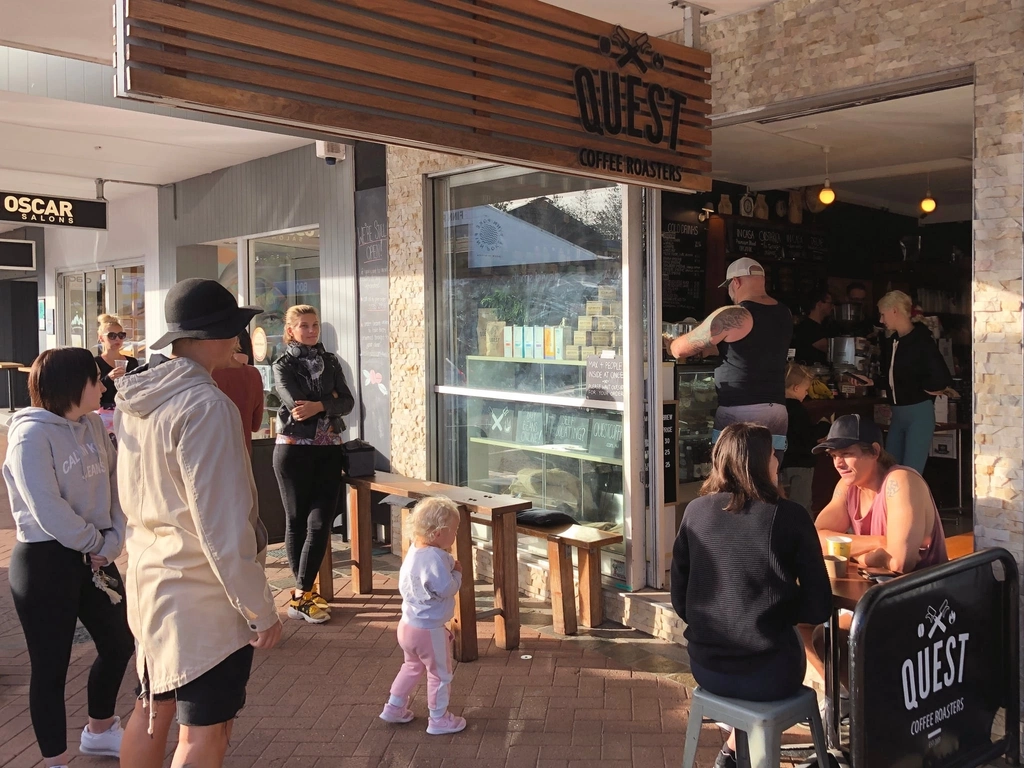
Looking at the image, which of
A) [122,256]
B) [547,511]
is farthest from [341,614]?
[122,256]

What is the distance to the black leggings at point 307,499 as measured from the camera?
548 centimetres

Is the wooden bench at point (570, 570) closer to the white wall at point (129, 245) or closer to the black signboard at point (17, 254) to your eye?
the white wall at point (129, 245)

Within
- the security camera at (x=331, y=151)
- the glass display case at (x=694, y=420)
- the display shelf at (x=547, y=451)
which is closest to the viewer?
the display shelf at (x=547, y=451)

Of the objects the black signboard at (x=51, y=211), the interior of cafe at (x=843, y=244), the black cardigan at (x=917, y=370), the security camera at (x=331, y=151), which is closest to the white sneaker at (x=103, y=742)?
the interior of cafe at (x=843, y=244)

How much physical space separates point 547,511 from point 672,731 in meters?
1.80

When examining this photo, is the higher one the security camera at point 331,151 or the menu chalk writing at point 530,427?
the security camera at point 331,151

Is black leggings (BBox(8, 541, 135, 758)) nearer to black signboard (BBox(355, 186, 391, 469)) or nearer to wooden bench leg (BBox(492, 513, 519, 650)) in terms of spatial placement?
wooden bench leg (BBox(492, 513, 519, 650))

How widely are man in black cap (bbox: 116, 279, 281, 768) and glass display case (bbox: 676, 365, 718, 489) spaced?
406cm

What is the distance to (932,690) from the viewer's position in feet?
10.4

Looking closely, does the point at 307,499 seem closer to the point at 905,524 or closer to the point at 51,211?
the point at 905,524

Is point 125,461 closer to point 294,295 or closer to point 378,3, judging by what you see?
point 378,3

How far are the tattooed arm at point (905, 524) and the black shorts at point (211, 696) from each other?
2.29m

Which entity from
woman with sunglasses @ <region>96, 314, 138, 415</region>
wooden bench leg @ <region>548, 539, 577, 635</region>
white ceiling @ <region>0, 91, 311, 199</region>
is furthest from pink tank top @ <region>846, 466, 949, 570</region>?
white ceiling @ <region>0, 91, 311, 199</region>

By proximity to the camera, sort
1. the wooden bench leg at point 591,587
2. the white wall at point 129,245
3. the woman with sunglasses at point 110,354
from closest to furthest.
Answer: the wooden bench leg at point 591,587 → the woman with sunglasses at point 110,354 → the white wall at point 129,245
